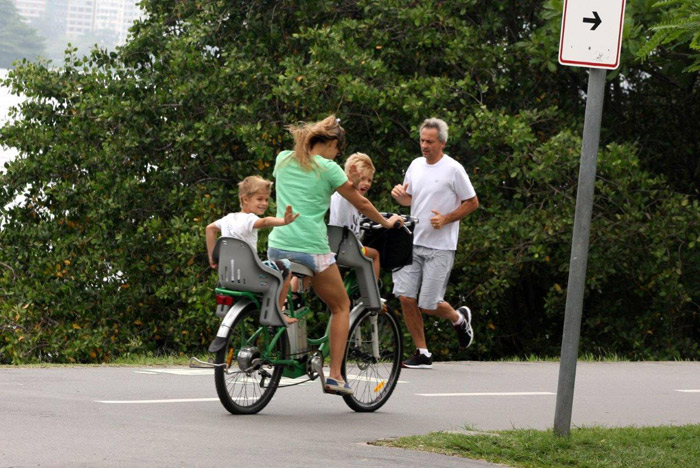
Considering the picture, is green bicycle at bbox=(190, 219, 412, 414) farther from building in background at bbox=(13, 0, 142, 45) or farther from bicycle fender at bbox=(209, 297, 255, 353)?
building in background at bbox=(13, 0, 142, 45)

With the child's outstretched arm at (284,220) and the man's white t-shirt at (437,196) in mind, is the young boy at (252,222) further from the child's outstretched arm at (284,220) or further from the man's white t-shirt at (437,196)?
→ the man's white t-shirt at (437,196)

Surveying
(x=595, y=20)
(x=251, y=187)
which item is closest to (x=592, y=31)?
(x=595, y=20)

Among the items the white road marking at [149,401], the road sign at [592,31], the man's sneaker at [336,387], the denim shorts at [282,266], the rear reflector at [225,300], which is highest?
the road sign at [592,31]

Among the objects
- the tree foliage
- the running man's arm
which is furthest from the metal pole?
the tree foliage

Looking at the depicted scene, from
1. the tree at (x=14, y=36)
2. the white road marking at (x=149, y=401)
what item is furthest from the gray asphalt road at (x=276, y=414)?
the tree at (x=14, y=36)

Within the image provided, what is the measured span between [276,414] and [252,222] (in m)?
1.16

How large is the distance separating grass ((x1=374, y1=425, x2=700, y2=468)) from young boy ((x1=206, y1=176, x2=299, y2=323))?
139cm

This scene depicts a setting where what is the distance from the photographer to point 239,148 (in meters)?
17.8

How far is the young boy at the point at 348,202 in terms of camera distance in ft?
32.6

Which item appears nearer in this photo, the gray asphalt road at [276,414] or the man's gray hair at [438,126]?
the gray asphalt road at [276,414]

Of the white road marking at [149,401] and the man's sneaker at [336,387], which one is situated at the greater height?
the man's sneaker at [336,387]

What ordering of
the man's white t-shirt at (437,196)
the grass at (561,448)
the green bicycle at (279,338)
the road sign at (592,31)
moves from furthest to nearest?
the man's white t-shirt at (437,196)
the green bicycle at (279,338)
the road sign at (592,31)
the grass at (561,448)

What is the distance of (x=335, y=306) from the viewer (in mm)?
8469

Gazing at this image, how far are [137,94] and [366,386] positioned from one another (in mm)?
10675
